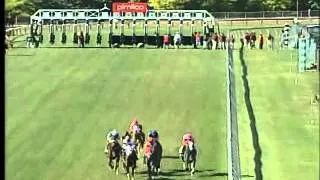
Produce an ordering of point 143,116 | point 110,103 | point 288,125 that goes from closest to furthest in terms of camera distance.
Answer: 1. point 288,125
2. point 143,116
3. point 110,103

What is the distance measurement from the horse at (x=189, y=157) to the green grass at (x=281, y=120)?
0.46m

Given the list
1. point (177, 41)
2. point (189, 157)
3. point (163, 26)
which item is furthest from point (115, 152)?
point (163, 26)

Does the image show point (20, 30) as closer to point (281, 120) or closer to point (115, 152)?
point (281, 120)

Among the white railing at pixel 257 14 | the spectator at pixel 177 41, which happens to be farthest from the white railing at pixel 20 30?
the white railing at pixel 257 14

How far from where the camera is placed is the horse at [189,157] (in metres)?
6.98

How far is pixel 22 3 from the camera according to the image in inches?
741

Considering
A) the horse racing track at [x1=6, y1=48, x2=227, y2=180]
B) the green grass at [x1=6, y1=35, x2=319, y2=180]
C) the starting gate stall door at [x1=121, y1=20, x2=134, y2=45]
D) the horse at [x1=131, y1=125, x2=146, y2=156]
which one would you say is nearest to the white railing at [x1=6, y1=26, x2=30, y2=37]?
the horse racing track at [x1=6, y1=48, x2=227, y2=180]

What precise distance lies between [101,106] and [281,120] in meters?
2.71

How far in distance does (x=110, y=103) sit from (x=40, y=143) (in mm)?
2761

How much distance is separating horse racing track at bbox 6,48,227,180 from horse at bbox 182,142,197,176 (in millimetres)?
82

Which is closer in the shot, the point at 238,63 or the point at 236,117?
the point at 236,117

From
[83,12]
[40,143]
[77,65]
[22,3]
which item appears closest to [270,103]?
[40,143]

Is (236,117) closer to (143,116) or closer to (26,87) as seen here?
(143,116)

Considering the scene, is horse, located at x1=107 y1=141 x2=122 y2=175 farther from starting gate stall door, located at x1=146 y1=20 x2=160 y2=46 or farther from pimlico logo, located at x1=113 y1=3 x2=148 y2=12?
pimlico logo, located at x1=113 y1=3 x2=148 y2=12
